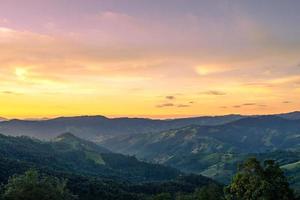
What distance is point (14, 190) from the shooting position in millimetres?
70062

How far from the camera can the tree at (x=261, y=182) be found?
65.9 metres

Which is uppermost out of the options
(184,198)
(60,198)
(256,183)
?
(256,183)

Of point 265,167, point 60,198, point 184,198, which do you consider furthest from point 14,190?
point 184,198

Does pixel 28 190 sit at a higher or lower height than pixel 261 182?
lower

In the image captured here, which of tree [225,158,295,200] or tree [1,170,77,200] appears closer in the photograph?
tree [225,158,295,200]

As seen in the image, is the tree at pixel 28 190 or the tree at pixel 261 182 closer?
the tree at pixel 261 182

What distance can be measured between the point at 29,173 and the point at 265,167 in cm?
4155

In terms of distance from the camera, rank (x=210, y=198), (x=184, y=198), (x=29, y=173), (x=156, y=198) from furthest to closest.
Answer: (x=184, y=198)
(x=156, y=198)
(x=210, y=198)
(x=29, y=173)

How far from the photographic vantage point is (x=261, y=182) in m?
66.2

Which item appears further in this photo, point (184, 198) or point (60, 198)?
point (184, 198)

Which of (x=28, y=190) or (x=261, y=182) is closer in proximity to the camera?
(x=261, y=182)

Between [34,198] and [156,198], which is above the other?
[34,198]

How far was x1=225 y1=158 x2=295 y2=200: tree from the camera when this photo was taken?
216 feet

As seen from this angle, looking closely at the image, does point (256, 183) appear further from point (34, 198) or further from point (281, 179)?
point (34, 198)
